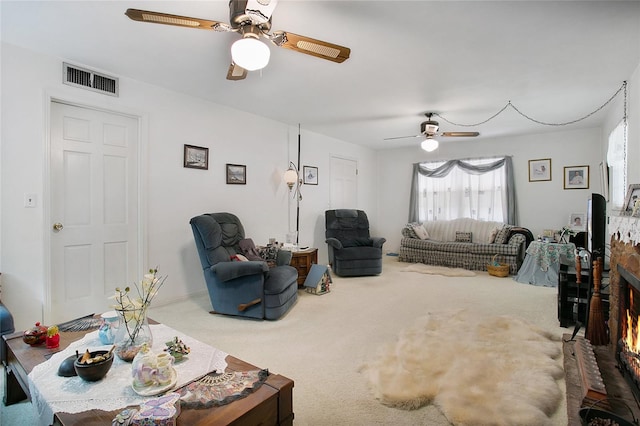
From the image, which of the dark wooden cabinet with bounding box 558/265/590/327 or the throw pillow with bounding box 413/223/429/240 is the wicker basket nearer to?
the throw pillow with bounding box 413/223/429/240

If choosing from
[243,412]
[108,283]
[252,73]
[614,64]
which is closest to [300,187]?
[252,73]

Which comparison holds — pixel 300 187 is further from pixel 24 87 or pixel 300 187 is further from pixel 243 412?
pixel 243 412

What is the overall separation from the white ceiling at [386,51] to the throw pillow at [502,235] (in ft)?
6.81

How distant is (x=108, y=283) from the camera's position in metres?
3.21

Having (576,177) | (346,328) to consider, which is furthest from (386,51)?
(576,177)

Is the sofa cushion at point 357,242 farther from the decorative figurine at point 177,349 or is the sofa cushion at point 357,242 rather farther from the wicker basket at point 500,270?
the decorative figurine at point 177,349

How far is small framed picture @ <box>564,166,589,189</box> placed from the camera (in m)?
5.33

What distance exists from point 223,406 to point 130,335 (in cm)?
71

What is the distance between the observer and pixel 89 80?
2.99 metres

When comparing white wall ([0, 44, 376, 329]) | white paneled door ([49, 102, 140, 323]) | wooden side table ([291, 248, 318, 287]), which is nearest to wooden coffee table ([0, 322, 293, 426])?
white wall ([0, 44, 376, 329])

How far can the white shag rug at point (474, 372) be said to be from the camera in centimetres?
171

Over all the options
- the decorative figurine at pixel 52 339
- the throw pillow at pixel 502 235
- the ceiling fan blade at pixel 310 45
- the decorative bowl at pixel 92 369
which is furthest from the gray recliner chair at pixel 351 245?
the decorative bowl at pixel 92 369

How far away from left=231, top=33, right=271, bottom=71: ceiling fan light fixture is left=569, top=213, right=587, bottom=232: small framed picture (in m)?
5.86

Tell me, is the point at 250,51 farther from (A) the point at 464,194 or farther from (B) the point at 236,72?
(A) the point at 464,194
